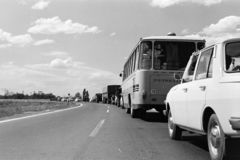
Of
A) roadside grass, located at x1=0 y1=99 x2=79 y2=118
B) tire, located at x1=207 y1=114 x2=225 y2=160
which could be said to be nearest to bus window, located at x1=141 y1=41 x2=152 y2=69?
tire, located at x1=207 y1=114 x2=225 y2=160

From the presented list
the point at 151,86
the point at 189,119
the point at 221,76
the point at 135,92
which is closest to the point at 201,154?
the point at 189,119

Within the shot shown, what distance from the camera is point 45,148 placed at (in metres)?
6.43

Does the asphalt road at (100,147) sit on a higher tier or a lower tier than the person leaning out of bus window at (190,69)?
lower

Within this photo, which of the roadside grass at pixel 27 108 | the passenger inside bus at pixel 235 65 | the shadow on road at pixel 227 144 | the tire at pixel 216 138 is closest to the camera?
the tire at pixel 216 138

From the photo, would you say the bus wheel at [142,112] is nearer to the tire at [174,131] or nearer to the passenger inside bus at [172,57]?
the passenger inside bus at [172,57]

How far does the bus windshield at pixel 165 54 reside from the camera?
38.5 feet

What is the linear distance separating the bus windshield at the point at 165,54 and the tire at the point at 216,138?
6.90 metres

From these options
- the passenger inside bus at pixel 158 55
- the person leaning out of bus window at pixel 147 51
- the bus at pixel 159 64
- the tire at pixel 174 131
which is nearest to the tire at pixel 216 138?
the tire at pixel 174 131

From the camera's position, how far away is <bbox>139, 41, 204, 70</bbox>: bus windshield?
1173cm

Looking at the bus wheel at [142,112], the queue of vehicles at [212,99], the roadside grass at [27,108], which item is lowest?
the roadside grass at [27,108]

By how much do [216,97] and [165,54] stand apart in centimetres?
741

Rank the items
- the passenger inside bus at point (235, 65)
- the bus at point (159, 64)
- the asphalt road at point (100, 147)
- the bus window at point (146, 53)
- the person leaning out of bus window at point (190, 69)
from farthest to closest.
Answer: the bus window at point (146, 53) → the bus at point (159, 64) → the person leaning out of bus window at point (190, 69) → the asphalt road at point (100, 147) → the passenger inside bus at point (235, 65)

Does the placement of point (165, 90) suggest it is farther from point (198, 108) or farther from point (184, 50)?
point (198, 108)

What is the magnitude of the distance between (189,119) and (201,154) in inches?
27.8
